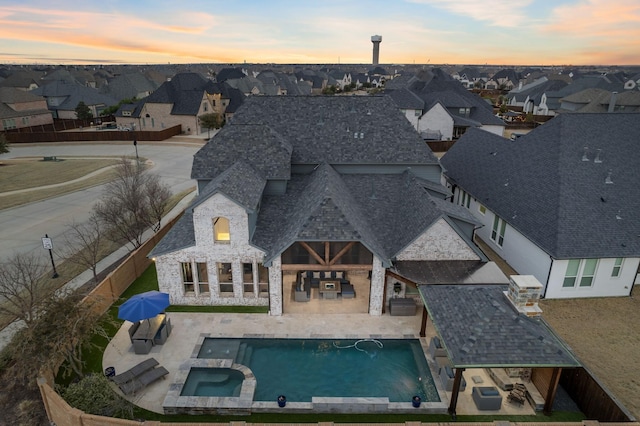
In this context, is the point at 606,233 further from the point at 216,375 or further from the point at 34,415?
the point at 34,415

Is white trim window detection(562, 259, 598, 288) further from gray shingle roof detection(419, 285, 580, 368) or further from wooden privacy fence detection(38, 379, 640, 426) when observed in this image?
wooden privacy fence detection(38, 379, 640, 426)

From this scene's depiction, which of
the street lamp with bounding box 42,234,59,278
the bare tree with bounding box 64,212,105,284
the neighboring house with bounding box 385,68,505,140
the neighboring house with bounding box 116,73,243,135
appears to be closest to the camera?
the street lamp with bounding box 42,234,59,278

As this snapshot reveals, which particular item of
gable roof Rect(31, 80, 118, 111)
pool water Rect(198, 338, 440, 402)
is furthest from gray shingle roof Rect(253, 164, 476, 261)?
gable roof Rect(31, 80, 118, 111)

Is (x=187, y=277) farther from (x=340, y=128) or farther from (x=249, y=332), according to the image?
(x=340, y=128)

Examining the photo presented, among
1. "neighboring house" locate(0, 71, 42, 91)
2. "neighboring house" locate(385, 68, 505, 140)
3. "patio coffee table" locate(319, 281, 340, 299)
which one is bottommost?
"patio coffee table" locate(319, 281, 340, 299)

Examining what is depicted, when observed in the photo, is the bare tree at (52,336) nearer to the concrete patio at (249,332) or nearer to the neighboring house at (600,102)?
the concrete patio at (249,332)

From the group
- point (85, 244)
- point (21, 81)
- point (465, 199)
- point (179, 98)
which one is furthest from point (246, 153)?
point (21, 81)
